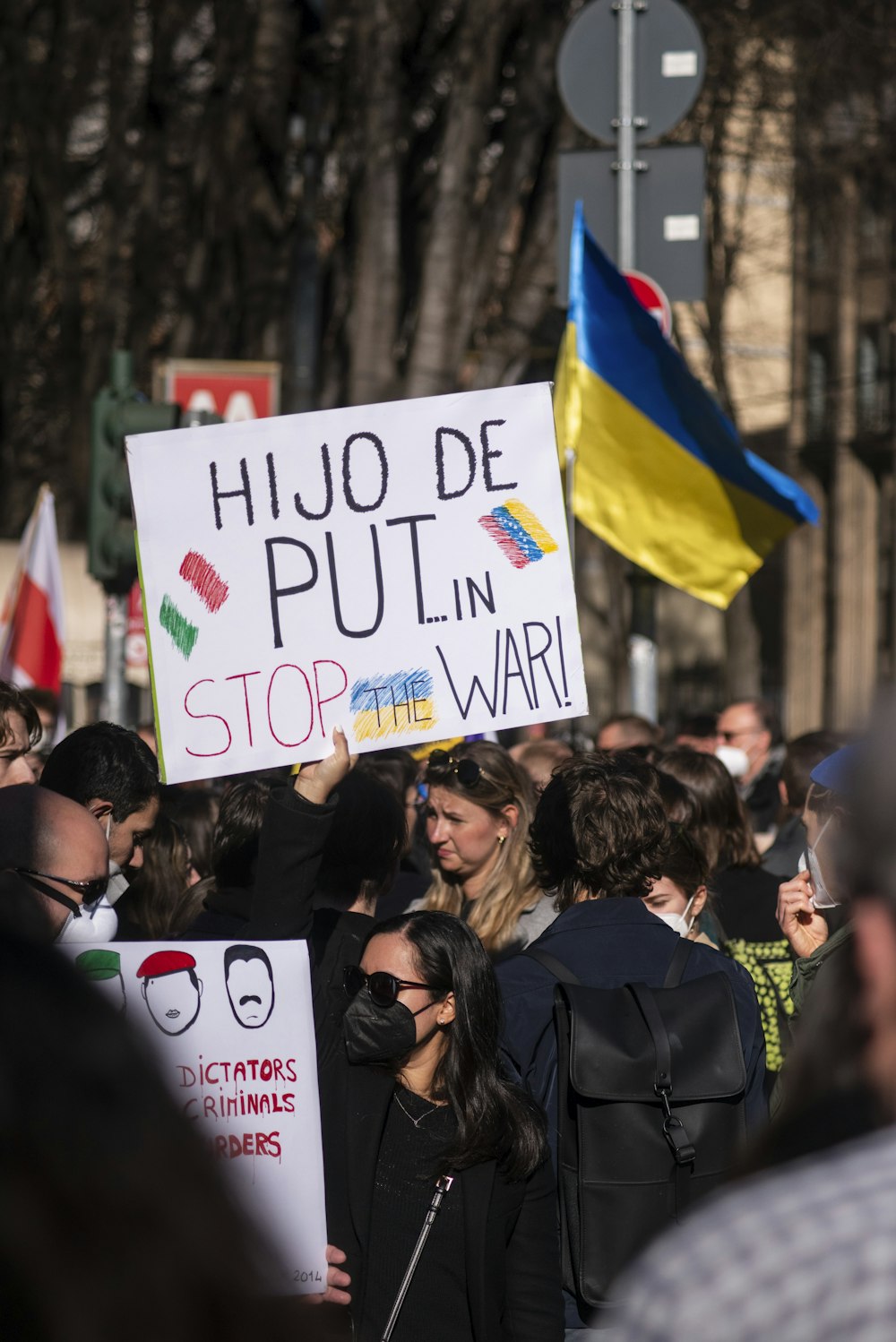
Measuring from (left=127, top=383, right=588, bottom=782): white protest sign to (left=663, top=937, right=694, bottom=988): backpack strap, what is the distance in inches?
25.7

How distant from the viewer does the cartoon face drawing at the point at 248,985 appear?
3.03 meters

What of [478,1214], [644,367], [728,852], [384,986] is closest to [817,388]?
Result: [644,367]

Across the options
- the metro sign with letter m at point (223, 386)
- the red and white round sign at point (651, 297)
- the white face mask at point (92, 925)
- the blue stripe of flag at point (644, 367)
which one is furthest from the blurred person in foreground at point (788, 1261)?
the metro sign with letter m at point (223, 386)

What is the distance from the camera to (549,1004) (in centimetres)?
342

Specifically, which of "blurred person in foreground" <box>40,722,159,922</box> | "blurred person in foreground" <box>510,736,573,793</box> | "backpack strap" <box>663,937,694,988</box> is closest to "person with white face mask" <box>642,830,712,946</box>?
"backpack strap" <box>663,937,694,988</box>

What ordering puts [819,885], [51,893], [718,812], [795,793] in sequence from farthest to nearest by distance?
[795,793] → [718,812] → [819,885] → [51,893]

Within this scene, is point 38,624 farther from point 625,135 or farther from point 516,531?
point 516,531

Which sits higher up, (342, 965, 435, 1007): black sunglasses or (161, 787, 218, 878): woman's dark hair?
(342, 965, 435, 1007): black sunglasses

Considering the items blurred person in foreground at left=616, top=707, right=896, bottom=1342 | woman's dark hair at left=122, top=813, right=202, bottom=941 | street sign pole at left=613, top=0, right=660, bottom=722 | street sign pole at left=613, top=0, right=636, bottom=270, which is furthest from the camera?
street sign pole at left=613, top=0, right=636, bottom=270

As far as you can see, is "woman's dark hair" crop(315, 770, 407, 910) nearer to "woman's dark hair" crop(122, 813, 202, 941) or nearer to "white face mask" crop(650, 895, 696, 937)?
"white face mask" crop(650, 895, 696, 937)

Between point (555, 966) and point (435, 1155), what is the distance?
1.62 feet

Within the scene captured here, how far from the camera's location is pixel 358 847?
4.00m

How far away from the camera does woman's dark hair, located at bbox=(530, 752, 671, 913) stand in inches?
143

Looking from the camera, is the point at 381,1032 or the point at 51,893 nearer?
the point at 51,893
